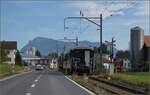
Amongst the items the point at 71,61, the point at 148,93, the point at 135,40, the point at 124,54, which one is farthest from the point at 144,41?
the point at 148,93

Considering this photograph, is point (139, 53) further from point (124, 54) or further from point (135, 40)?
point (124, 54)

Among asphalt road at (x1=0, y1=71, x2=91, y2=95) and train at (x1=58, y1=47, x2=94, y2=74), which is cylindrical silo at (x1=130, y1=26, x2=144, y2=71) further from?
asphalt road at (x1=0, y1=71, x2=91, y2=95)

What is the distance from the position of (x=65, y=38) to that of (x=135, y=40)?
1461 inches

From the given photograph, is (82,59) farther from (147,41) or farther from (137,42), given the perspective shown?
(147,41)

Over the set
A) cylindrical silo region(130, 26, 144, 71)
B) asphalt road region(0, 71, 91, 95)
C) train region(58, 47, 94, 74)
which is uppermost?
cylindrical silo region(130, 26, 144, 71)

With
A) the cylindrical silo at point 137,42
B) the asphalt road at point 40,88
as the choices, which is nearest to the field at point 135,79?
the asphalt road at point 40,88

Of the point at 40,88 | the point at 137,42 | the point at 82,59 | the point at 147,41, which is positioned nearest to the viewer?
the point at 40,88

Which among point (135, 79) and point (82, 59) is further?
point (82, 59)

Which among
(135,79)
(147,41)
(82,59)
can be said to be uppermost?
(147,41)

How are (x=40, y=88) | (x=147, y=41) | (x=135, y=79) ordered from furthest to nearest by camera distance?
1. (x=147, y=41)
2. (x=135, y=79)
3. (x=40, y=88)

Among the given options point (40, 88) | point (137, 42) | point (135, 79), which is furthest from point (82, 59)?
point (137, 42)

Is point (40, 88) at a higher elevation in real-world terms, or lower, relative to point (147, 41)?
lower

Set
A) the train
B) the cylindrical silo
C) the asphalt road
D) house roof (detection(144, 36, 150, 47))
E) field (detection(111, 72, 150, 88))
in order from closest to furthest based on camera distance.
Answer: the asphalt road
field (detection(111, 72, 150, 88))
the train
the cylindrical silo
house roof (detection(144, 36, 150, 47))

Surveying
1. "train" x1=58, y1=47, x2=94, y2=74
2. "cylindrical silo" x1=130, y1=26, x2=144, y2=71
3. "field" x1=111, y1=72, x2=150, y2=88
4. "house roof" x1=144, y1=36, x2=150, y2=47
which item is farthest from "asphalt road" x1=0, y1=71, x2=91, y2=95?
"house roof" x1=144, y1=36, x2=150, y2=47
